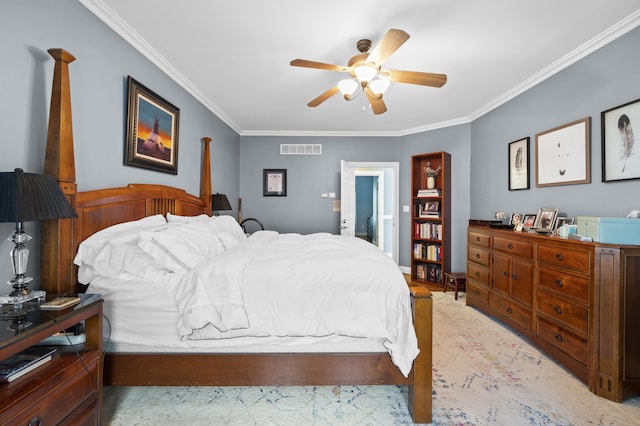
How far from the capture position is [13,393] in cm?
98

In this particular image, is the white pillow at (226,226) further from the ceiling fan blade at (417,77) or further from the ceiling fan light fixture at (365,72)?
the ceiling fan blade at (417,77)

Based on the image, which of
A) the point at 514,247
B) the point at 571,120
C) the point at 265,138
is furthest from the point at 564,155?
the point at 265,138

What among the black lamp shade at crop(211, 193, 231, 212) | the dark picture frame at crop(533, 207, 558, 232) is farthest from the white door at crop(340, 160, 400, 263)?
the dark picture frame at crop(533, 207, 558, 232)

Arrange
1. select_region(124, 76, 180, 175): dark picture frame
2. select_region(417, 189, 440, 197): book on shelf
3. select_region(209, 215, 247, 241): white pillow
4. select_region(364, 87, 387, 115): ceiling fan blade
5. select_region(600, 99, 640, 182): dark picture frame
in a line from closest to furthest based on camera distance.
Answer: select_region(600, 99, 640, 182): dark picture frame, select_region(124, 76, 180, 175): dark picture frame, select_region(364, 87, 387, 115): ceiling fan blade, select_region(209, 215, 247, 241): white pillow, select_region(417, 189, 440, 197): book on shelf

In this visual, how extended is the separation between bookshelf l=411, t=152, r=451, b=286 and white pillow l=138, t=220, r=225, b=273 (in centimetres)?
358

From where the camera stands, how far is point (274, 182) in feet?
16.4

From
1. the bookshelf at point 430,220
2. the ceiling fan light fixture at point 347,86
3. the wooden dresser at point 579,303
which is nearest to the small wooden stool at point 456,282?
the bookshelf at point 430,220

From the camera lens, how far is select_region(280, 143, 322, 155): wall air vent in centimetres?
499

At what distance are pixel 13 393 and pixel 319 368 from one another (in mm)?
1277

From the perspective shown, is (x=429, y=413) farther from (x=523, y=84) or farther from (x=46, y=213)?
(x=523, y=84)

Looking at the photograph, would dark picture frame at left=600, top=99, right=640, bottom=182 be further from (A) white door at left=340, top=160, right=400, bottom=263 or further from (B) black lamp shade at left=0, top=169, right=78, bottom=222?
(B) black lamp shade at left=0, top=169, right=78, bottom=222

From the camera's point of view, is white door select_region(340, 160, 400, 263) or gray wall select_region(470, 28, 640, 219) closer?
gray wall select_region(470, 28, 640, 219)

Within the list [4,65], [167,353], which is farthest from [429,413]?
[4,65]

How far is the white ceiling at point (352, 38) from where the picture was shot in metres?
1.88
